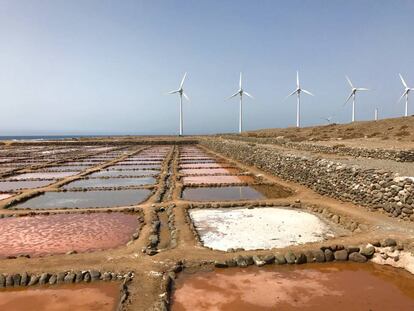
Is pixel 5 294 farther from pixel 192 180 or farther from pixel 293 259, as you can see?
pixel 192 180

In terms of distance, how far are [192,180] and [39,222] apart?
12318 mm

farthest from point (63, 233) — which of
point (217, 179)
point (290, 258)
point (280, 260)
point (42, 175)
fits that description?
point (42, 175)

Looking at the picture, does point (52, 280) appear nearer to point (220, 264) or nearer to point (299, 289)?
point (220, 264)

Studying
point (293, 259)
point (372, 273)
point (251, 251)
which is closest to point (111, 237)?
point (251, 251)

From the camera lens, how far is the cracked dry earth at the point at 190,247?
8219 mm

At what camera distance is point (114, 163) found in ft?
127

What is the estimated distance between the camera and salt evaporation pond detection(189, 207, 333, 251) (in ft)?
39.1

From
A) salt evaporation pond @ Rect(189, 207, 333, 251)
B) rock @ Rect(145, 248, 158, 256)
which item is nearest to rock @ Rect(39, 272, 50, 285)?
rock @ Rect(145, 248, 158, 256)

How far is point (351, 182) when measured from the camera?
1634 cm

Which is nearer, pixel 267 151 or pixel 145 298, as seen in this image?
pixel 145 298

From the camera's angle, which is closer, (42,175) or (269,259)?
(269,259)

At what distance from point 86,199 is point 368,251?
1428 cm

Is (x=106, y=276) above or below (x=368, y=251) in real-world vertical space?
below

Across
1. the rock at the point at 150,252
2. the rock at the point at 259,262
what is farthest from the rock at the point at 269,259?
the rock at the point at 150,252
